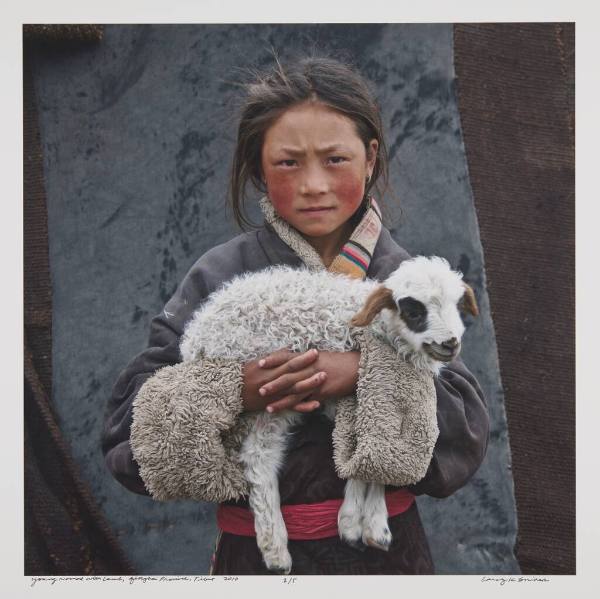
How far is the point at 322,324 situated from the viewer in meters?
2.21

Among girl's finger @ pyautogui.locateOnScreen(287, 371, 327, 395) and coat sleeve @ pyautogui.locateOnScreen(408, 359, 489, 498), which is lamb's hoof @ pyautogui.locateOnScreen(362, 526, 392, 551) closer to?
coat sleeve @ pyautogui.locateOnScreen(408, 359, 489, 498)

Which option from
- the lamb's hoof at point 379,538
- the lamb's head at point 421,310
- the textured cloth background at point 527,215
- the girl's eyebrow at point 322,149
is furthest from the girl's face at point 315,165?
the textured cloth background at point 527,215

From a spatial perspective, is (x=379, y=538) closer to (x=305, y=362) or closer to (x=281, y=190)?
(x=305, y=362)

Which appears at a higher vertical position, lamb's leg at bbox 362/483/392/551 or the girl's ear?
the girl's ear

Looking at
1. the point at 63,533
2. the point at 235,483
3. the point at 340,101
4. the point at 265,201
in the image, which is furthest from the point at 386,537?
the point at 63,533

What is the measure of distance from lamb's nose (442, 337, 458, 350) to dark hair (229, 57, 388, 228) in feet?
2.55

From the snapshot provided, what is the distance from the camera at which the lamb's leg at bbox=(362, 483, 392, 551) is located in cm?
219

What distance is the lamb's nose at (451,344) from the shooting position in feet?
6.72

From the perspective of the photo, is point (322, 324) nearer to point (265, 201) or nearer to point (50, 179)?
point (265, 201)

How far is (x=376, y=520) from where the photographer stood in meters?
2.21

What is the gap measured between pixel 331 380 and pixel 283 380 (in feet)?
0.42

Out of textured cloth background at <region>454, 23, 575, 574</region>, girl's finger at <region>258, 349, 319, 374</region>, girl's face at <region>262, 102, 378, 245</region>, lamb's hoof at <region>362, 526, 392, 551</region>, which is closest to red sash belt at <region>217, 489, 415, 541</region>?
lamb's hoof at <region>362, 526, 392, 551</region>

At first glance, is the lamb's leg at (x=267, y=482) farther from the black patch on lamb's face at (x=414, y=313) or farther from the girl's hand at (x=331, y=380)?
the black patch on lamb's face at (x=414, y=313)
